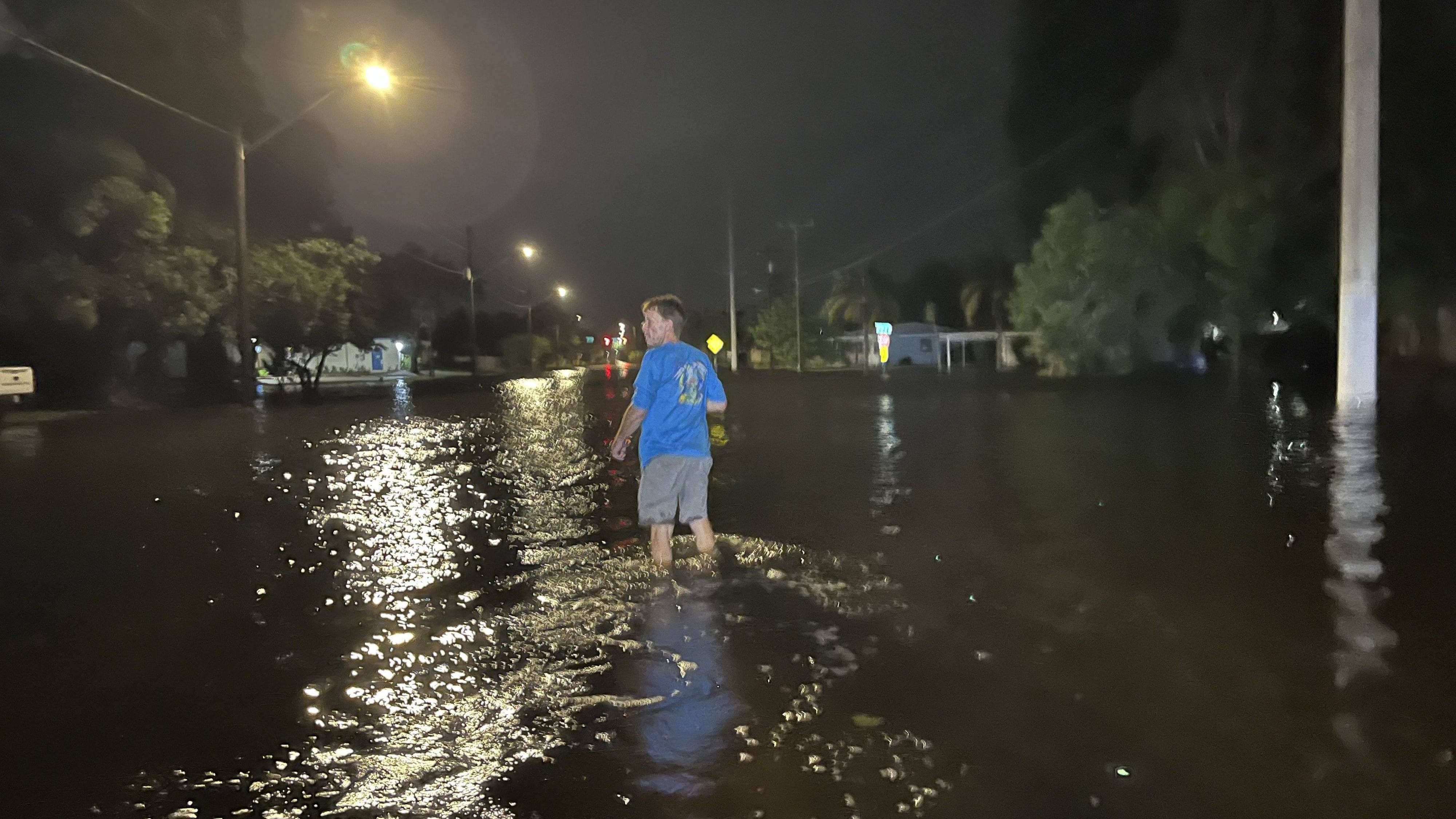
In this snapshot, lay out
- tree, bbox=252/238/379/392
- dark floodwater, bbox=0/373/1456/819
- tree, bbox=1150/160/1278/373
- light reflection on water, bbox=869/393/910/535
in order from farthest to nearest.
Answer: tree, bbox=252/238/379/392 → tree, bbox=1150/160/1278/373 → light reflection on water, bbox=869/393/910/535 → dark floodwater, bbox=0/373/1456/819

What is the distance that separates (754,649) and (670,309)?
7.57 feet

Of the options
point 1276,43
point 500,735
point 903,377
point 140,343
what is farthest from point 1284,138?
point 140,343

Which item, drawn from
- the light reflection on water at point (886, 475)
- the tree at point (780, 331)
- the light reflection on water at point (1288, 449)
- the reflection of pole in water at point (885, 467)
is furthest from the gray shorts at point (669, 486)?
the tree at point (780, 331)

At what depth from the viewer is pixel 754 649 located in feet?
16.2

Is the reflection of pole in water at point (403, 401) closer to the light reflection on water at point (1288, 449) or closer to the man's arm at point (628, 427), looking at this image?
the light reflection on water at point (1288, 449)

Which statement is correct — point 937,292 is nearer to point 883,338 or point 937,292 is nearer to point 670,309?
point 883,338

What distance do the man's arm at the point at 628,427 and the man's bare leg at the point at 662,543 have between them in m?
0.49

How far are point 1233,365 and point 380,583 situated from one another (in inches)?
1533

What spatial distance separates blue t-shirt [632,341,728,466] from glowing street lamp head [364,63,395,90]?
47.9 ft

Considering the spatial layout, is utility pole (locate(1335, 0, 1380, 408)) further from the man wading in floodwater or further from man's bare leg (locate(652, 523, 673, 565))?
man's bare leg (locate(652, 523, 673, 565))

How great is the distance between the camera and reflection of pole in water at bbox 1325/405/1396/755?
179 inches

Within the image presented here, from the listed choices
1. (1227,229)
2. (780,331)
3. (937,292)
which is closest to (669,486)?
(1227,229)

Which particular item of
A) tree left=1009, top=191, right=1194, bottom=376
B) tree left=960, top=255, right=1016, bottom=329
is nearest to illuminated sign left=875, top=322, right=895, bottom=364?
tree left=1009, top=191, right=1194, bottom=376

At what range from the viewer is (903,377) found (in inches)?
1869
